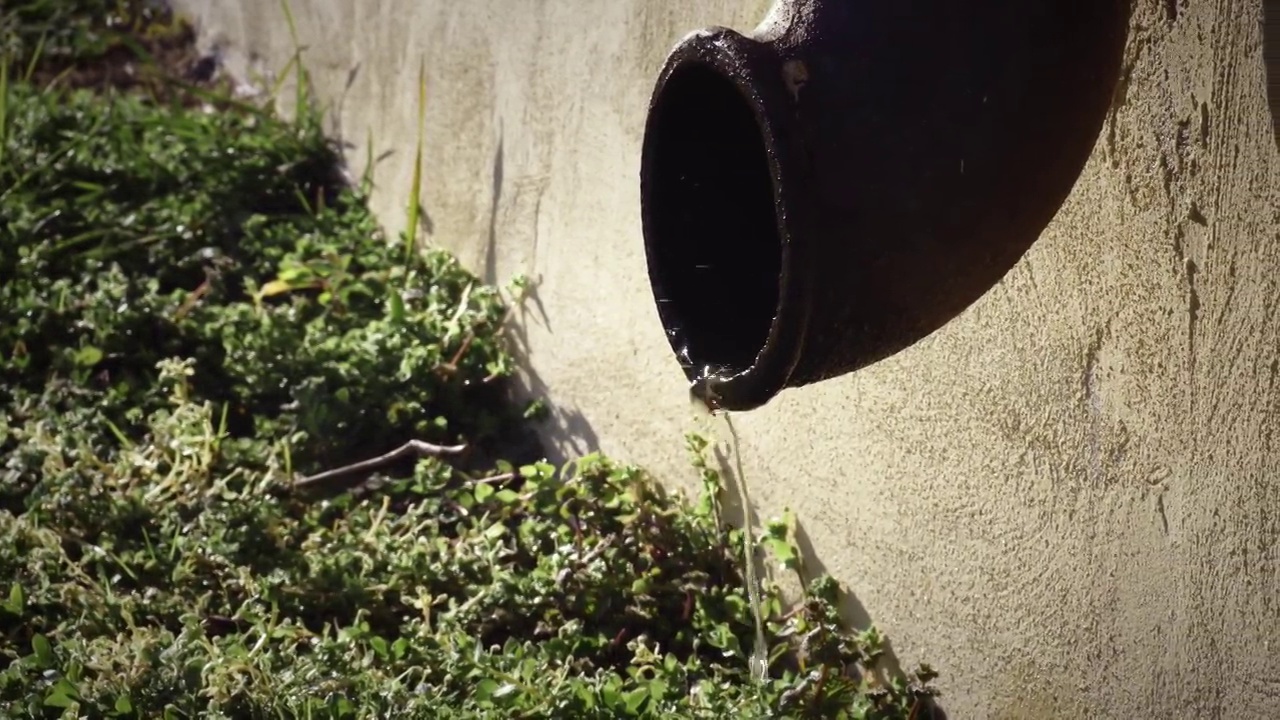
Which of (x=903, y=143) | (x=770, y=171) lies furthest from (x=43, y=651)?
(x=903, y=143)

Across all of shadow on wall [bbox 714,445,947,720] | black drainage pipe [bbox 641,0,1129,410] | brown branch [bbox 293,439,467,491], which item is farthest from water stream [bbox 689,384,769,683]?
brown branch [bbox 293,439,467,491]

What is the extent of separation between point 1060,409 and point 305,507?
1.79 meters

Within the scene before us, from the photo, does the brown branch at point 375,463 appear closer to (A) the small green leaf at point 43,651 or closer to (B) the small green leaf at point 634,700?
(A) the small green leaf at point 43,651

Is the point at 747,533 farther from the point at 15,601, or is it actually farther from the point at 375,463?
the point at 15,601

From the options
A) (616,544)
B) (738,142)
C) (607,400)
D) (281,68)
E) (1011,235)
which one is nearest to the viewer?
(1011,235)

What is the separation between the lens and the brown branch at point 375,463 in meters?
3.23

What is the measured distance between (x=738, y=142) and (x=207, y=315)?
209cm

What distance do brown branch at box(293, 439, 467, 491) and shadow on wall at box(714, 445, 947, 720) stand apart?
0.75 metres

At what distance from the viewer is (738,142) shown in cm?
219

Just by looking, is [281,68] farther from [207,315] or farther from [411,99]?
[207,315]

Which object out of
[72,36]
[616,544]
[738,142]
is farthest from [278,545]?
Result: [72,36]

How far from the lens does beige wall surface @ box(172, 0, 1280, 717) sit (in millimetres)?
1711

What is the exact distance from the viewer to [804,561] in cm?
270

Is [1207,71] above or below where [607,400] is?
above
